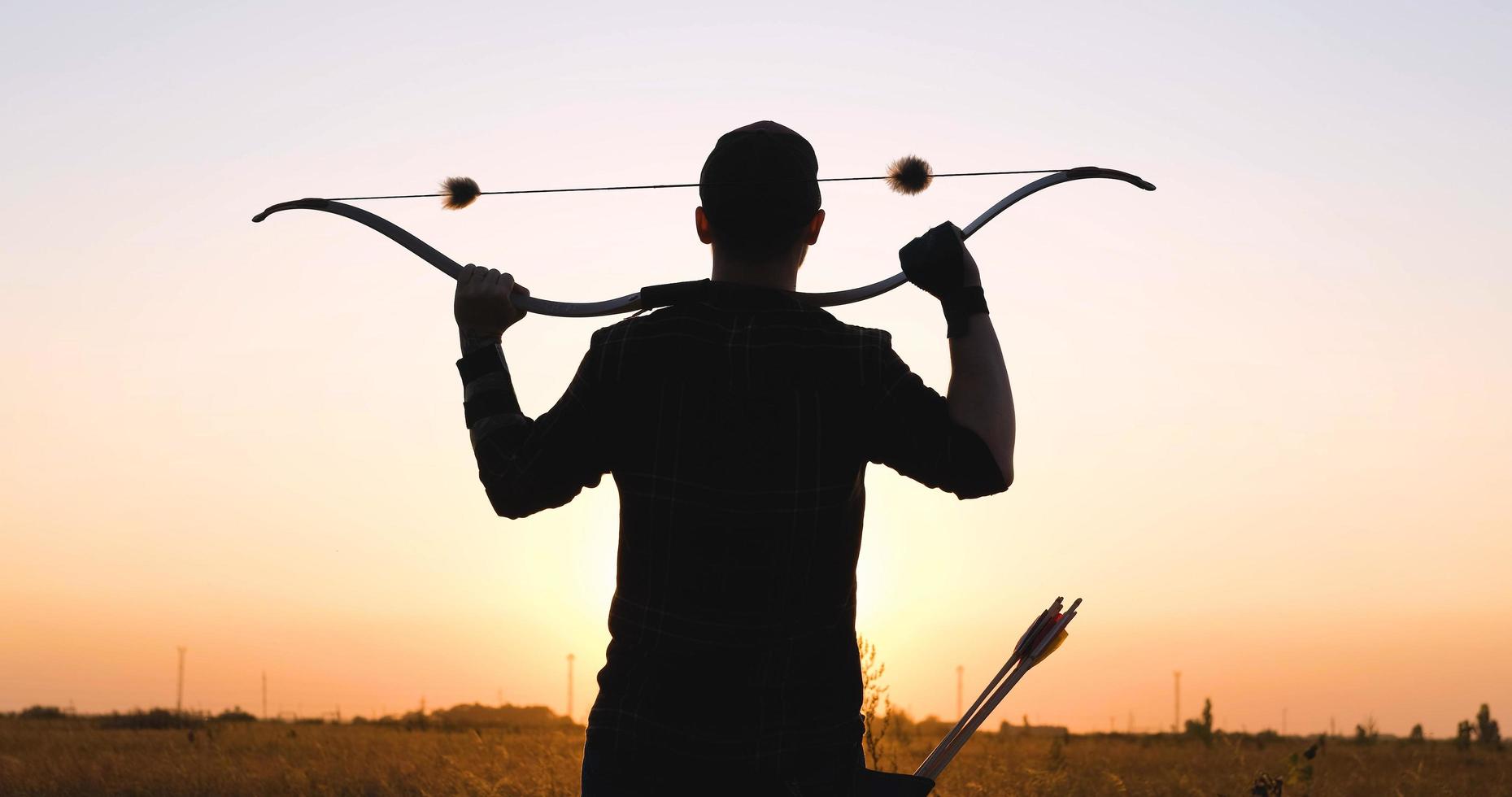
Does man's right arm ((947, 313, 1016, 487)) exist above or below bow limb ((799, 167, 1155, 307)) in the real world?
below

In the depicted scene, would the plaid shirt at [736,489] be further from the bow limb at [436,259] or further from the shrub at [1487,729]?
the shrub at [1487,729]

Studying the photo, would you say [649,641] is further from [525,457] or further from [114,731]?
[114,731]

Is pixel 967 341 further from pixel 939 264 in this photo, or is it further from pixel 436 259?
pixel 436 259

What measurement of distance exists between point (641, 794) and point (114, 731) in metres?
22.9

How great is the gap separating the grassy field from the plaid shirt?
235 inches

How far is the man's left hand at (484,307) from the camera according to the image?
279 centimetres

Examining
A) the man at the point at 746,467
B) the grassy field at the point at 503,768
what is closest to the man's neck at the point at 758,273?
the man at the point at 746,467

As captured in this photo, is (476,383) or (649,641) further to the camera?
(476,383)

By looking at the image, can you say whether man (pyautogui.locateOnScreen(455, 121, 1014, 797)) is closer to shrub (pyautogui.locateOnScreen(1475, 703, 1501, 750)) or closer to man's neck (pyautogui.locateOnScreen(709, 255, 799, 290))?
man's neck (pyautogui.locateOnScreen(709, 255, 799, 290))

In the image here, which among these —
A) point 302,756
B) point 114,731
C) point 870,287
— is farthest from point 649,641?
point 114,731

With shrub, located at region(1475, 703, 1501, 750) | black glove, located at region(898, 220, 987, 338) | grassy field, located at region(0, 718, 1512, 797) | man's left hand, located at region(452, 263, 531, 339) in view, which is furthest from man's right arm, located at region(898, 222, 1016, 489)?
shrub, located at region(1475, 703, 1501, 750)

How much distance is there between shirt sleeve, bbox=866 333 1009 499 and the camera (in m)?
2.44

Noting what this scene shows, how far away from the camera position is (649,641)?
2371 millimetres

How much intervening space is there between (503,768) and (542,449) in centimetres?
1069
